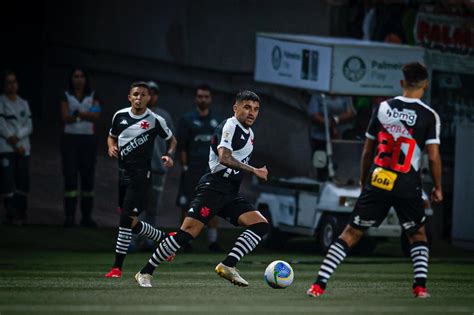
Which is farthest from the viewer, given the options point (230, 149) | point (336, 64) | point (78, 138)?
point (78, 138)

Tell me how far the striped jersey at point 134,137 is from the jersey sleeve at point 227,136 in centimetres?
204

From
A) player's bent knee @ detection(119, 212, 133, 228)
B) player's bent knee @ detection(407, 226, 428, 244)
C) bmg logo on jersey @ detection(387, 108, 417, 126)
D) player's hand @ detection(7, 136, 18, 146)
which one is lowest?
player's bent knee @ detection(119, 212, 133, 228)

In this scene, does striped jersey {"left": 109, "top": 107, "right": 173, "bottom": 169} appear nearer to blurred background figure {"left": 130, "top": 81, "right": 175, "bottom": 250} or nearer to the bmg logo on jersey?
blurred background figure {"left": 130, "top": 81, "right": 175, "bottom": 250}

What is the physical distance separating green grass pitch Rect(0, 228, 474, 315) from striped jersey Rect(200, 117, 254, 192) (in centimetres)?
100

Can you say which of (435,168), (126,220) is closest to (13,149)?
(126,220)

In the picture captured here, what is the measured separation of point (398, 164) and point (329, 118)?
24.8ft

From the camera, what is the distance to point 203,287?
13.3m

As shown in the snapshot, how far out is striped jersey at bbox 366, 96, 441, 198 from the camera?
11992mm

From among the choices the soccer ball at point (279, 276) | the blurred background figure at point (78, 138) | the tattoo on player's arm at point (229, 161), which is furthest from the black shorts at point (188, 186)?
the soccer ball at point (279, 276)

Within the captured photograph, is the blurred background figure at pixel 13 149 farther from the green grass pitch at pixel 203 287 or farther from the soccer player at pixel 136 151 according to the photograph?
the soccer player at pixel 136 151

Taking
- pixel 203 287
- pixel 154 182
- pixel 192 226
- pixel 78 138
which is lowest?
pixel 203 287

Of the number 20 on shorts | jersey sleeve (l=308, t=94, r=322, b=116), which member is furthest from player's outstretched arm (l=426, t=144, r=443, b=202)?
jersey sleeve (l=308, t=94, r=322, b=116)

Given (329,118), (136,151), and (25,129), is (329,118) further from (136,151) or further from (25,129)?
(136,151)

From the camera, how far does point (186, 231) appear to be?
43.4ft
